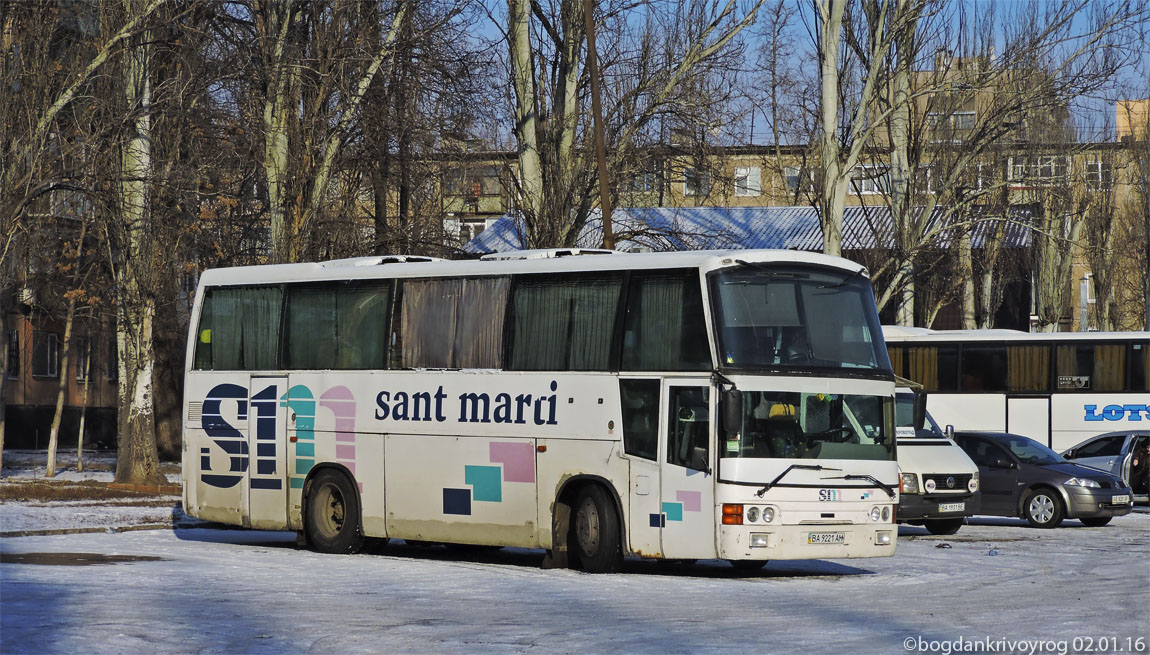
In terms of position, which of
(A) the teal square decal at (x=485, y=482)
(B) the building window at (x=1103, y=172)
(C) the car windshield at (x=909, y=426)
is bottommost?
(A) the teal square decal at (x=485, y=482)

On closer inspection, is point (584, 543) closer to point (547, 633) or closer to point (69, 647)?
point (547, 633)

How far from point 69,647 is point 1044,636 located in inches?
244

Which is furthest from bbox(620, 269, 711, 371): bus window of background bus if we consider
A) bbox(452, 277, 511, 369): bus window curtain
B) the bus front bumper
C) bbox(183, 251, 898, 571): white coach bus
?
bbox(452, 277, 511, 369): bus window curtain

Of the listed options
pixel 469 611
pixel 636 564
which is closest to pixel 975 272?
pixel 636 564

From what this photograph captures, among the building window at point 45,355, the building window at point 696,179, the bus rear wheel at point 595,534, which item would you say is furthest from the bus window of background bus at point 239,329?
the building window at point 45,355

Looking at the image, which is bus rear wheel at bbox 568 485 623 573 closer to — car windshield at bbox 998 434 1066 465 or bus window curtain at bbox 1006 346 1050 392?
car windshield at bbox 998 434 1066 465

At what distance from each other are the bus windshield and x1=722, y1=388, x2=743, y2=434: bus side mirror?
492 mm

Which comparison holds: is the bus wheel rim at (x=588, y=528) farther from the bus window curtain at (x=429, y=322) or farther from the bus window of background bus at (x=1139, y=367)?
the bus window of background bus at (x=1139, y=367)

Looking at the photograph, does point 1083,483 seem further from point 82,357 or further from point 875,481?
point 82,357

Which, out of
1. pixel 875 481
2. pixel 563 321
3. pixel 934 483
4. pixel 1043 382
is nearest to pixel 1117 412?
pixel 1043 382

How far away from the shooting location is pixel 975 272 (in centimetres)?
5478

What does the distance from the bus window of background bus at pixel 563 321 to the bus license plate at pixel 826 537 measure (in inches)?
107

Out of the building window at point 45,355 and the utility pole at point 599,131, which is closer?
the utility pole at point 599,131

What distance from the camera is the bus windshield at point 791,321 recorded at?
15445 millimetres
